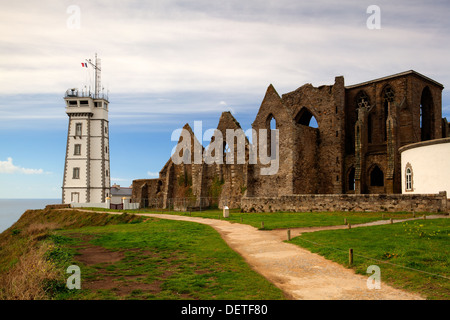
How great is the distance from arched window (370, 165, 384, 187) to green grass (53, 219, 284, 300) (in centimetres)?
2738

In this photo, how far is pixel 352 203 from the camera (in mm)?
26688

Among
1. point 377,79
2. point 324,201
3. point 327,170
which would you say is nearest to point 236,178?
point 327,170

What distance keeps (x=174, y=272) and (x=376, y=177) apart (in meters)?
33.5

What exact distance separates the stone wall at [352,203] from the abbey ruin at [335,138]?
5.35m

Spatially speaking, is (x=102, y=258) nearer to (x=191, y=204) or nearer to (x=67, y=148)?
(x=191, y=204)

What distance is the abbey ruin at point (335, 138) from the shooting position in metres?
37.3

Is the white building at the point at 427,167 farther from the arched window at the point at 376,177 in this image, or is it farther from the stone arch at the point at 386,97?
the stone arch at the point at 386,97

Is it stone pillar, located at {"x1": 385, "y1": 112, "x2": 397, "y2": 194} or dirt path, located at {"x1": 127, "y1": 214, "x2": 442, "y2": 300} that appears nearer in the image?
dirt path, located at {"x1": 127, "y1": 214, "x2": 442, "y2": 300}

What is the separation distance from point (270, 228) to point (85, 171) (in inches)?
1745

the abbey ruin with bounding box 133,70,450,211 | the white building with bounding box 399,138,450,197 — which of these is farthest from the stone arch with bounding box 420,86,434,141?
the white building with bounding box 399,138,450,197

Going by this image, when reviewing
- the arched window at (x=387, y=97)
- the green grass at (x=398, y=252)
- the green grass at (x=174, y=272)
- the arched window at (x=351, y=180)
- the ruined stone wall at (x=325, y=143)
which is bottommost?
the green grass at (x=174, y=272)

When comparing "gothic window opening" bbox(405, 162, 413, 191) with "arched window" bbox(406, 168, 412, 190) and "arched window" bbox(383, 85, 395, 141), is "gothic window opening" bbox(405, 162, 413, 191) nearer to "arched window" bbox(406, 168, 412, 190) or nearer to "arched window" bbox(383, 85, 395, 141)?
"arched window" bbox(406, 168, 412, 190)

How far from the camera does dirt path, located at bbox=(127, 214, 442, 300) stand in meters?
7.73

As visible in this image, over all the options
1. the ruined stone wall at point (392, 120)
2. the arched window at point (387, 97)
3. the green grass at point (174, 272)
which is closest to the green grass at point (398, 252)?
the green grass at point (174, 272)
